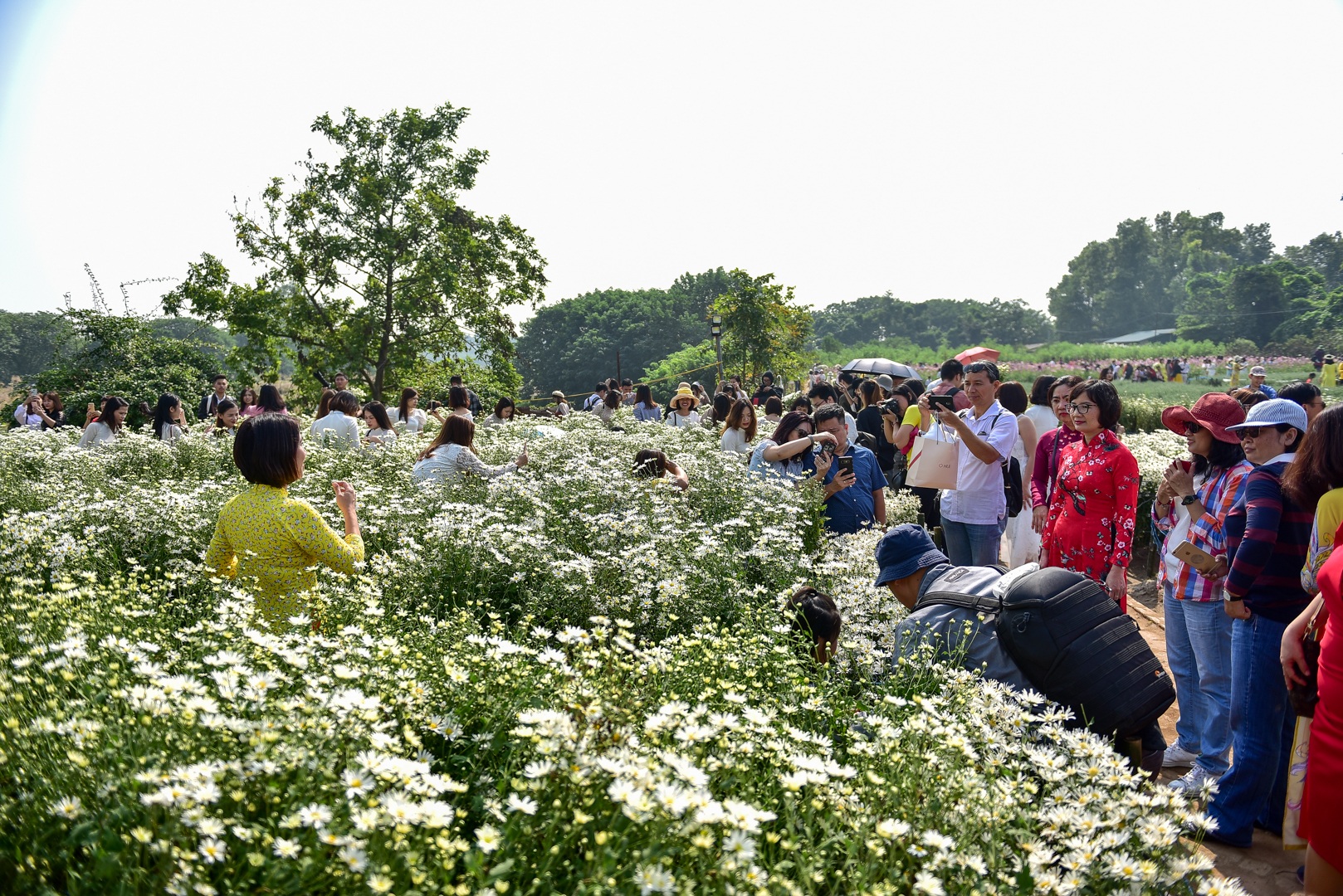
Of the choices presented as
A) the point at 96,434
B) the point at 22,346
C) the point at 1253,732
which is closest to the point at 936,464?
the point at 1253,732

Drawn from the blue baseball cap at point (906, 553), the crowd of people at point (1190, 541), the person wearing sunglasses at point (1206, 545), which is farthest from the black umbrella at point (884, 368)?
the blue baseball cap at point (906, 553)

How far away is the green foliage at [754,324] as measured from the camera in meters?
28.5

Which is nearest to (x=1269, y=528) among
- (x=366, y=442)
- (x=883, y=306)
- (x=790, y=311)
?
(x=366, y=442)

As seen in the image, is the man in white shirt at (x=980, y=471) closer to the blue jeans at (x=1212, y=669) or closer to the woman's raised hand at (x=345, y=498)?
the blue jeans at (x=1212, y=669)

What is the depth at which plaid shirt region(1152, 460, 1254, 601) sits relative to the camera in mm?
3754

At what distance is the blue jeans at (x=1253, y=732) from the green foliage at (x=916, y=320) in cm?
12541

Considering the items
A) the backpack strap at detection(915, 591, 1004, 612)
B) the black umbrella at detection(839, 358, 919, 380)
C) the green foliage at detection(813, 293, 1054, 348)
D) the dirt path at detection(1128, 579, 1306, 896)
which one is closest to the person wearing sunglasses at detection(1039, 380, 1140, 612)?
the dirt path at detection(1128, 579, 1306, 896)

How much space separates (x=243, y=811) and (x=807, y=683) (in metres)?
1.86

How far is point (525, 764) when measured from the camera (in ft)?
7.31

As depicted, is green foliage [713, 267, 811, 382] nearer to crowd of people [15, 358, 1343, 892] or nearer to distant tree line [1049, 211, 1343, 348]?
crowd of people [15, 358, 1343, 892]

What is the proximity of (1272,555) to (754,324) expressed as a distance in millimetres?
25885

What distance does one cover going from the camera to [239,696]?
216cm

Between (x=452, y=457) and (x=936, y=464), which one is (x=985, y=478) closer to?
(x=936, y=464)

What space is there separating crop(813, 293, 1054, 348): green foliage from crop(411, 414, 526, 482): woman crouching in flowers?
123 m
